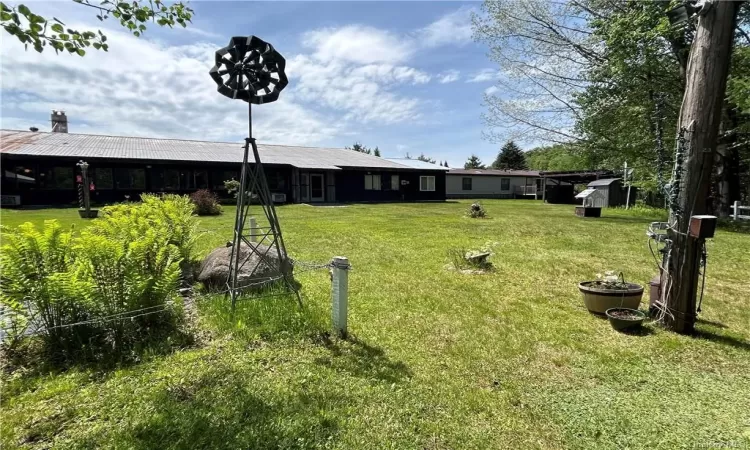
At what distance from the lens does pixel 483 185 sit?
1468 inches

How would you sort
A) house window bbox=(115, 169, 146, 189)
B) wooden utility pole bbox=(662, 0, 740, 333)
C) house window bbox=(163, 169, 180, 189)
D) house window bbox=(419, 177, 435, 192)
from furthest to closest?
house window bbox=(419, 177, 435, 192) → house window bbox=(163, 169, 180, 189) → house window bbox=(115, 169, 146, 189) → wooden utility pole bbox=(662, 0, 740, 333)

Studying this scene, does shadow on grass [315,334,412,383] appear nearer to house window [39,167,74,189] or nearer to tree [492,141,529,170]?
house window [39,167,74,189]

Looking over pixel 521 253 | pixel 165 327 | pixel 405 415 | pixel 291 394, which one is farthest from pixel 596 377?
pixel 521 253

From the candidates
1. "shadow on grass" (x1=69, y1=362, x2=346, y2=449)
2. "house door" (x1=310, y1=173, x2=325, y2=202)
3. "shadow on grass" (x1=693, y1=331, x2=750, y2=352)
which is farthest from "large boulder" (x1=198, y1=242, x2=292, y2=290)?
"house door" (x1=310, y1=173, x2=325, y2=202)

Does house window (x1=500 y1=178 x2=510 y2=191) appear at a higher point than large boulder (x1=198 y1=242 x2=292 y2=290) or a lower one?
higher

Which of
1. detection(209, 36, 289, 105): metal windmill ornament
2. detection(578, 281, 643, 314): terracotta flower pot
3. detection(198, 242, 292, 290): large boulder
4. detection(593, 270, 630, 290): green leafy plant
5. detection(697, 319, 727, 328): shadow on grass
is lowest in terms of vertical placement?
detection(697, 319, 727, 328): shadow on grass

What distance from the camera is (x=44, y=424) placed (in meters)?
2.45

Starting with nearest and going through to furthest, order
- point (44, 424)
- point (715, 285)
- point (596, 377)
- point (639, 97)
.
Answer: point (44, 424), point (596, 377), point (715, 285), point (639, 97)

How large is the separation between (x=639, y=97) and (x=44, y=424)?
18.4m

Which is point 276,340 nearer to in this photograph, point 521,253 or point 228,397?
point 228,397

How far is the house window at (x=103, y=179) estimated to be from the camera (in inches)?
767

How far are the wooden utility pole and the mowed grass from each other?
1.39 feet

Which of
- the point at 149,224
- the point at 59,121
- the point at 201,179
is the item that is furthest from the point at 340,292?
the point at 59,121

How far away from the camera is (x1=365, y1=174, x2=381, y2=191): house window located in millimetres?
26750
